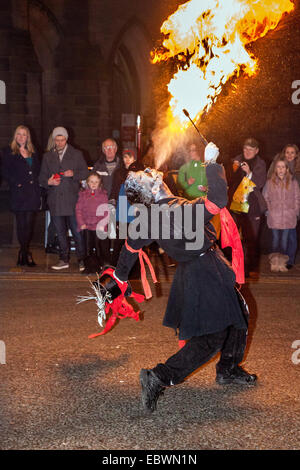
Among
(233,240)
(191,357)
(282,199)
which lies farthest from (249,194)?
(191,357)

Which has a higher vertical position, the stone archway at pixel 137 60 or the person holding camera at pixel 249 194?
the stone archway at pixel 137 60

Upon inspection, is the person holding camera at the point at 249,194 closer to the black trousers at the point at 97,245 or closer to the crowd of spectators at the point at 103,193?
the crowd of spectators at the point at 103,193

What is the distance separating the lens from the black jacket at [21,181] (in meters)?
9.62

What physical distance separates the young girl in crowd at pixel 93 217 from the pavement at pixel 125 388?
195cm

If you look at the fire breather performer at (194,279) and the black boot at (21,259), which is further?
the black boot at (21,259)

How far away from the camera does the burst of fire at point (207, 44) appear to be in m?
6.93

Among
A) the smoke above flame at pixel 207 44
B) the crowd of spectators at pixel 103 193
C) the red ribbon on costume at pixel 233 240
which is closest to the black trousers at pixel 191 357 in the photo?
the red ribbon on costume at pixel 233 240

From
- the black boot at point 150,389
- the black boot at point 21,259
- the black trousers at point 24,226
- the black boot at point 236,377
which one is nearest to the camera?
the black boot at point 150,389

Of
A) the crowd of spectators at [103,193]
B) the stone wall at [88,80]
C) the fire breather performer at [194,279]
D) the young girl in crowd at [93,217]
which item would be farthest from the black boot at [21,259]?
the stone wall at [88,80]

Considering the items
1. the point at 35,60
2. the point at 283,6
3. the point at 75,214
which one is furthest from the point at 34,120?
the point at 283,6

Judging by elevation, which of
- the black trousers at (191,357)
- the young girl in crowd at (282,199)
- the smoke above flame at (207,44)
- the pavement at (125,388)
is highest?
the smoke above flame at (207,44)

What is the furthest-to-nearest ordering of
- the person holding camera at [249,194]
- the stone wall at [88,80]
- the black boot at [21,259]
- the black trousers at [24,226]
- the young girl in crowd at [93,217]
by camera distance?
the stone wall at [88,80] < the black boot at [21,259] < the black trousers at [24,226] < the young girl in crowd at [93,217] < the person holding camera at [249,194]
